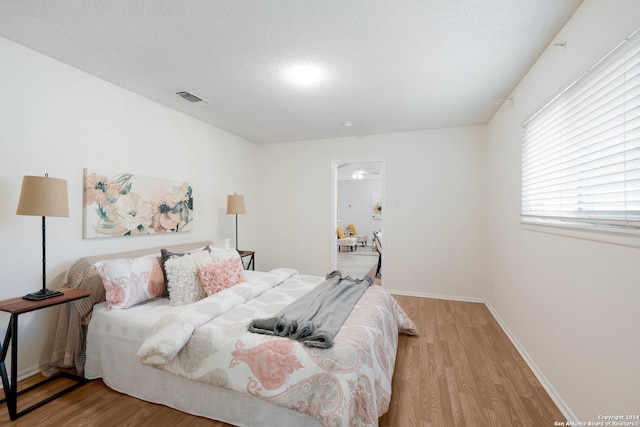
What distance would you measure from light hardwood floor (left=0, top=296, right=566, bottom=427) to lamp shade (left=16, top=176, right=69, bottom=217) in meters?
1.30

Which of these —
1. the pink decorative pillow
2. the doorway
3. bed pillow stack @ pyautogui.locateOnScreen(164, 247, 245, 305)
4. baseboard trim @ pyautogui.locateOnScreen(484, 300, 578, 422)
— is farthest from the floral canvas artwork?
the doorway

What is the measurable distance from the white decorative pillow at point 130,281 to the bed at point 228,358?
0.07m

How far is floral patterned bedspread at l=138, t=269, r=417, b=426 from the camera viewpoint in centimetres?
155

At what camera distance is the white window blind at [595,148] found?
1.37m

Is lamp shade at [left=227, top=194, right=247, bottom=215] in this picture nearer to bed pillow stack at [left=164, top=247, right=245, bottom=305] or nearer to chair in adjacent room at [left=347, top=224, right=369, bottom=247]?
bed pillow stack at [left=164, top=247, right=245, bottom=305]

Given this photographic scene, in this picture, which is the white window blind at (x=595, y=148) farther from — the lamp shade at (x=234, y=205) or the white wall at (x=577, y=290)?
the lamp shade at (x=234, y=205)

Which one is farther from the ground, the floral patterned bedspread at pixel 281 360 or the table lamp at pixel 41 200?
the table lamp at pixel 41 200

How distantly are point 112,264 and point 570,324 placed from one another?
10.7 feet

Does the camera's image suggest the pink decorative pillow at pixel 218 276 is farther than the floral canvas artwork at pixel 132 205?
No

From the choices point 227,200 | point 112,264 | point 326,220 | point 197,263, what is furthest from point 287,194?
point 112,264

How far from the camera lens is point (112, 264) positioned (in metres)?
2.36

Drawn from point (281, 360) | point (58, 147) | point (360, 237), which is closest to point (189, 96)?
point (58, 147)

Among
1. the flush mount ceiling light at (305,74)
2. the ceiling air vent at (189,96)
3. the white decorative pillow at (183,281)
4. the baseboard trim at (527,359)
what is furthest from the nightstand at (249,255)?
the baseboard trim at (527,359)

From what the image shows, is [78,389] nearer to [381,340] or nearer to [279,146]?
[381,340]
